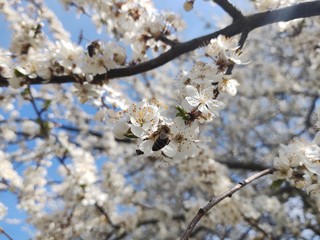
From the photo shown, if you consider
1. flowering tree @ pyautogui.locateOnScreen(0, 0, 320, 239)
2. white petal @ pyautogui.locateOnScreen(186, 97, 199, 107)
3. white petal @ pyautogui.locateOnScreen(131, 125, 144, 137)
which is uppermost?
white petal @ pyautogui.locateOnScreen(186, 97, 199, 107)

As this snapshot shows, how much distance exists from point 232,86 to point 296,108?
20.0ft

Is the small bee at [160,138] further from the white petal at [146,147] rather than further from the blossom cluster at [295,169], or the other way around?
the blossom cluster at [295,169]

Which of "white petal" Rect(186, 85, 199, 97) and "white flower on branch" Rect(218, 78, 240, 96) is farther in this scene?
"white flower on branch" Rect(218, 78, 240, 96)

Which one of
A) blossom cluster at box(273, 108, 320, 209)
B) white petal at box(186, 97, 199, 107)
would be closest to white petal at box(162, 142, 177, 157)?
white petal at box(186, 97, 199, 107)

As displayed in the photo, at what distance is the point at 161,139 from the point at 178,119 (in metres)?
0.11

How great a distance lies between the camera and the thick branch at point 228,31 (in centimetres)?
178

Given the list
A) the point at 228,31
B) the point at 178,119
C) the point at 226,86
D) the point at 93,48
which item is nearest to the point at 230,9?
the point at 228,31

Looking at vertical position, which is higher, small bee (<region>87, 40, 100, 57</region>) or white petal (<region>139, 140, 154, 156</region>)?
white petal (<region>139, 140, 154, 156</region>)

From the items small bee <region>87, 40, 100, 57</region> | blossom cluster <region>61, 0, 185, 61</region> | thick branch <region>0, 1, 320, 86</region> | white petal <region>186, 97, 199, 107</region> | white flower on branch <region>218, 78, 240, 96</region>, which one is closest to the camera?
white petal <region>186, 97, 199, 107</region>

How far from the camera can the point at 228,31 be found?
75.1 inches

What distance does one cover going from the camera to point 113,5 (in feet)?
9.31

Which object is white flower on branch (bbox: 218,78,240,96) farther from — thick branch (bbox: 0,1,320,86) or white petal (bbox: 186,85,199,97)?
thick branch (bbox: 0,1,320,86)

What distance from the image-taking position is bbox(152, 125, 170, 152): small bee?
1218mm

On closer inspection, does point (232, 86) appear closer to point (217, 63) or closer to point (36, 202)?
point (217, 63)
